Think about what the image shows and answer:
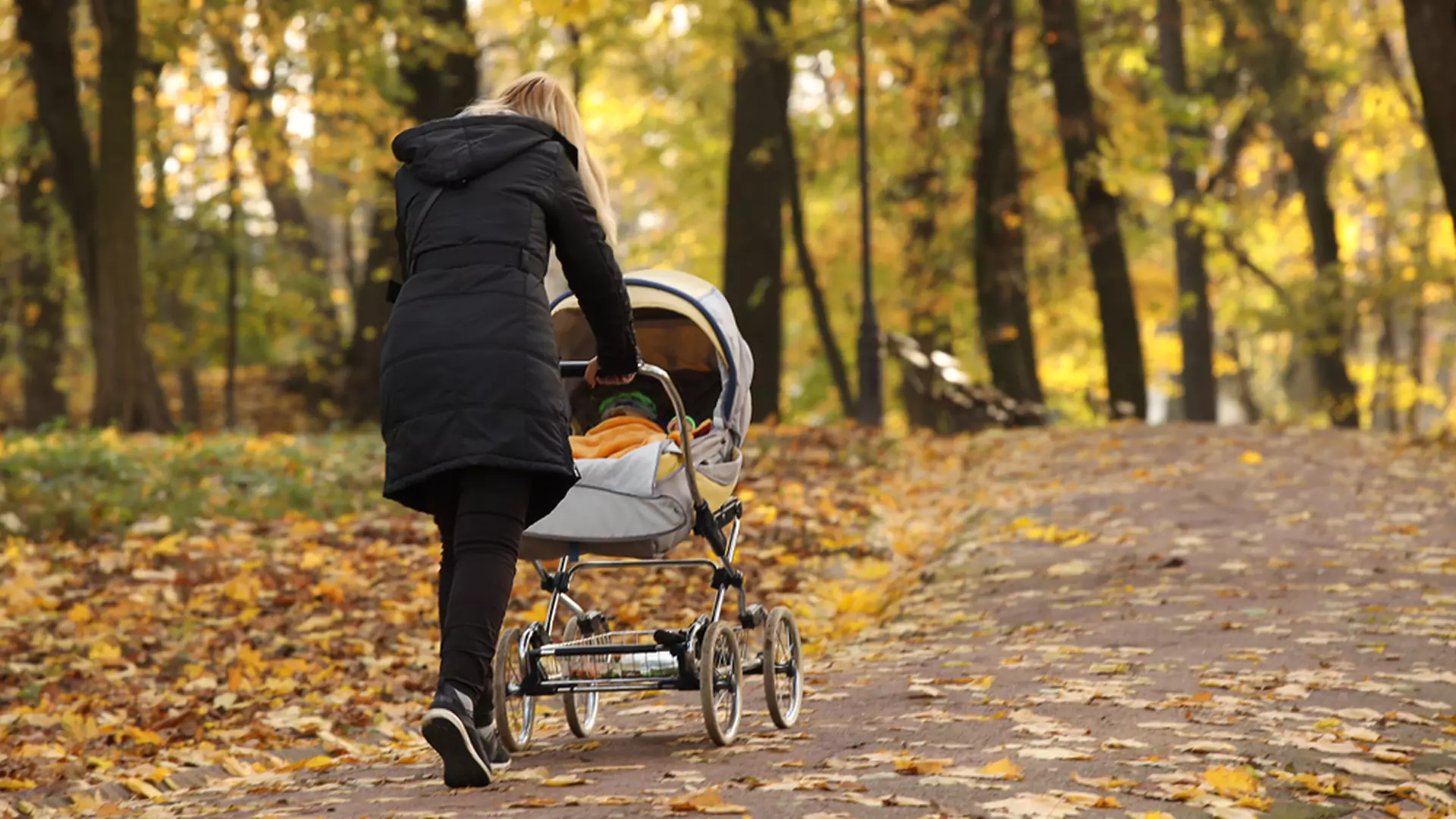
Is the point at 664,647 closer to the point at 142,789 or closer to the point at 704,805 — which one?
the point at 704,805

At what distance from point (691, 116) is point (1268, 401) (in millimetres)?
30714

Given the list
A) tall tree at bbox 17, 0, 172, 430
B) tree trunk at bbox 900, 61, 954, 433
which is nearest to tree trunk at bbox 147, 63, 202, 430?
tall tree at bbox 17, 0, 172, 430

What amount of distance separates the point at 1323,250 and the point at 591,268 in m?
21.7

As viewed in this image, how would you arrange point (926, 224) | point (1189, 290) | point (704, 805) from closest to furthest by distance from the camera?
point (704, 805)
point (1189, 290)
point (926, 224)

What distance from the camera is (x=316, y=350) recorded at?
2677 cm

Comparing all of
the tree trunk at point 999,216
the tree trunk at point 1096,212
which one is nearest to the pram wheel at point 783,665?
the tree trunk at point 1096,212

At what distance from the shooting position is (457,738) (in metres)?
4.68

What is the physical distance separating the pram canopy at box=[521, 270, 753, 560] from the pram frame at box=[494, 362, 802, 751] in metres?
0.07

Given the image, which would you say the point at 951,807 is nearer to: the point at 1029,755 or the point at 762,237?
the point at 1029,755

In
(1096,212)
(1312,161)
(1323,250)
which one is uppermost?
(1312,161)

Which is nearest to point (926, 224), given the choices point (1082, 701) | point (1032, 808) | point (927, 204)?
point (927, 204)

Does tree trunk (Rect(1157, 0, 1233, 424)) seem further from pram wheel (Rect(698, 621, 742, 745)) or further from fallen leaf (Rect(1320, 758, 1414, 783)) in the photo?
pram wheel (Rect(698, 621, 742, 745))

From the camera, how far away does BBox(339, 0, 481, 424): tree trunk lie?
19.7m

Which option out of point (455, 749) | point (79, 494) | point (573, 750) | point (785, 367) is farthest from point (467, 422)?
point (785, 367)
